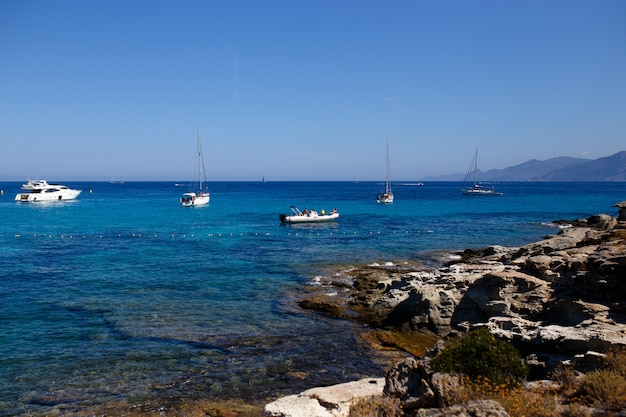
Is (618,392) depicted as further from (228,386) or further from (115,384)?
(115,384)

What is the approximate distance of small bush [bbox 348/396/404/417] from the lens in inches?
365

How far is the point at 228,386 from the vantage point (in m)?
14.7

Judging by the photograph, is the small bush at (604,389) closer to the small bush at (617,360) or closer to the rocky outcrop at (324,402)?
the small bush at (617,360)

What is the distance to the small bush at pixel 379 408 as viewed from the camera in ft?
30.4

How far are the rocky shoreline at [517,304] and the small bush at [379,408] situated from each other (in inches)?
34.3

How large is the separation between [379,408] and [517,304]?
10.7 meters

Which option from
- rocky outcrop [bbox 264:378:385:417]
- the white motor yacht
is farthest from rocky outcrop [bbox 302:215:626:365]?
the white motor yacht

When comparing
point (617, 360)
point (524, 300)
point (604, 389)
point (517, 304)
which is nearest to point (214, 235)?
point (517, 304)

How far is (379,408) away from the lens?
31.3 ft

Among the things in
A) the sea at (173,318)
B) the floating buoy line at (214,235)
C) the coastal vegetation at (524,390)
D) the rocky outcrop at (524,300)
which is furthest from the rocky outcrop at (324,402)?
the floating buoy line at (214,235)

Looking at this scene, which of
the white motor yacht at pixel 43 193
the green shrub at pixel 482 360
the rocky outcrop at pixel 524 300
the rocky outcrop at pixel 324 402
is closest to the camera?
the green shrub at pixel 482 360

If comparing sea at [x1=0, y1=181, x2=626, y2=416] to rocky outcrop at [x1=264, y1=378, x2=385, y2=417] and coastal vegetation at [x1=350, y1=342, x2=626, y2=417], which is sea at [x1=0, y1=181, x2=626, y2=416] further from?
coastal vegetation at [x1=350, y1=342, x2=626, y2=417]

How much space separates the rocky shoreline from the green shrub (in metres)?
1.49

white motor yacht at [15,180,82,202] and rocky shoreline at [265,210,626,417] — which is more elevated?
white motor yacht at [15,180,82,202]
